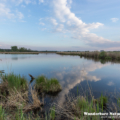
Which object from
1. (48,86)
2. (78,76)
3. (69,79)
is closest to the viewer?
(48,86)

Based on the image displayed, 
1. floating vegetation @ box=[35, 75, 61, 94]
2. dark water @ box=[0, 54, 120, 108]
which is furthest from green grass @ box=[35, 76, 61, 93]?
dark water @ box=[0, 54, 120, 108]

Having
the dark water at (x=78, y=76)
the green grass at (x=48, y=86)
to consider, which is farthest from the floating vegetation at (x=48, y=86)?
the dark water at (x=78, y=76)

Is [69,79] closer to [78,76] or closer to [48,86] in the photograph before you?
[78,76]

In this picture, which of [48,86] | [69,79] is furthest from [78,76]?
[48,86]

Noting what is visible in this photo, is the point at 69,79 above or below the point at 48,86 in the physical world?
below

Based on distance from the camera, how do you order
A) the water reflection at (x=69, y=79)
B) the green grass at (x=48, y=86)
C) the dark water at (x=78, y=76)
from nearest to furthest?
the water reflection at (x=69, y=79) < the green grass at (x=48, y=86) < the dark water at (x=78, y=76)

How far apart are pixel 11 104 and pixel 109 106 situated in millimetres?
4443

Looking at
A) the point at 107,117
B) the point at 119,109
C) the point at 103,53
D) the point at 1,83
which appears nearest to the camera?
the point at 107,117

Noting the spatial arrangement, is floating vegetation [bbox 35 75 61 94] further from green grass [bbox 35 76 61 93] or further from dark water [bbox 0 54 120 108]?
dark water [bbox 0 54 120 108]

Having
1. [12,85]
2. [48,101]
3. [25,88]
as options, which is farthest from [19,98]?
[25,88]

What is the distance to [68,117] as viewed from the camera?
298cm

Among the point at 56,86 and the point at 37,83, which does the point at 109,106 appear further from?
the point at 37,83

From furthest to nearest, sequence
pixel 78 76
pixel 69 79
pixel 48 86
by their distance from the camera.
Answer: pixel 78 76, pixel 69 79, pixel 48 86

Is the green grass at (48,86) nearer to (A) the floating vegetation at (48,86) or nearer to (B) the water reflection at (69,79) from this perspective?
(A) the floating vegetation at (48,86)
